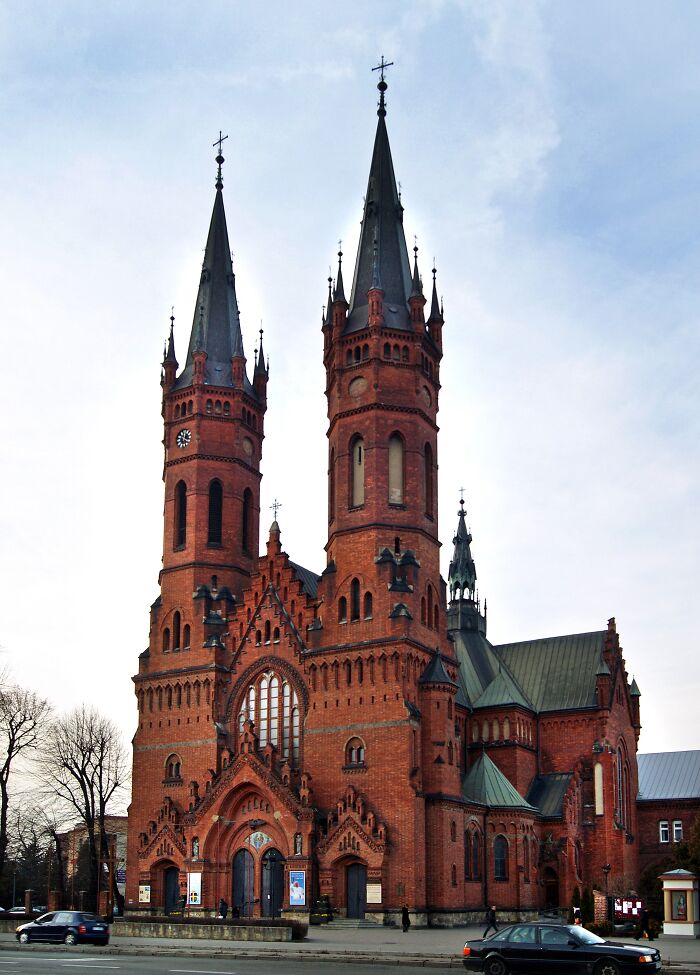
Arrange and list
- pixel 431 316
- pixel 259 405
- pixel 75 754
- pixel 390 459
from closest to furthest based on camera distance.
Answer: pixel 390 459 < pixel 431 316 < pixel 259 405 < pixel 75 754

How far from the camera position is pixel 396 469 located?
6400 centimetres

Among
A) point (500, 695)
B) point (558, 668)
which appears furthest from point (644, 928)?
point (558, 668)

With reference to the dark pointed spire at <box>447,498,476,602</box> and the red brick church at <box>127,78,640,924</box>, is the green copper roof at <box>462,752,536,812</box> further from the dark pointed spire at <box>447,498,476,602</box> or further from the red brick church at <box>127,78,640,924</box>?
the dark pointed spire at <box>447,498,476,602</box>

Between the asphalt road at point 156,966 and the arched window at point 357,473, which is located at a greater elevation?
the arched window at point 357,473

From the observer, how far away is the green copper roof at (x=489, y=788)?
63469 mm

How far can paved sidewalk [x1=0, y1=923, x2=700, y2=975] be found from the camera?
34031 millimetres

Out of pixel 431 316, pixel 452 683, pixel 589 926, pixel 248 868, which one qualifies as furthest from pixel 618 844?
pixel 431 316

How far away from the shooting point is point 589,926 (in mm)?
44188

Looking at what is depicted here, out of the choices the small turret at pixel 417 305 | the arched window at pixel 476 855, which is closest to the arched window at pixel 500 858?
the arched window at pixel 476 855

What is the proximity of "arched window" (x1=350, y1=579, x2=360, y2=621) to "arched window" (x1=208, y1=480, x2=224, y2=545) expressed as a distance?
11.1 metres

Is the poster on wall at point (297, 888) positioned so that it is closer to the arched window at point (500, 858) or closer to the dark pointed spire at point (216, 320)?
the arched window at point (500, 858)

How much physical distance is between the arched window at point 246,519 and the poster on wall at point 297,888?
20.6 metres

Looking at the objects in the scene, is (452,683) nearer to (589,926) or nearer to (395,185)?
(589,926)

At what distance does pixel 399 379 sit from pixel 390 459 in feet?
15.0
